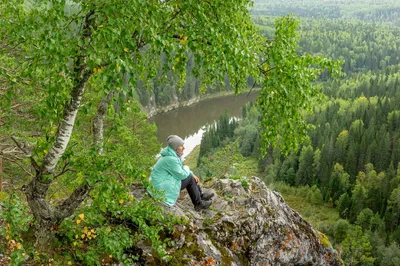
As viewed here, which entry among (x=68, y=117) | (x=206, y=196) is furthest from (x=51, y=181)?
(x=206, y=196)

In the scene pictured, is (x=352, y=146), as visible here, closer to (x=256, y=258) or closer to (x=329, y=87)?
(x=329, y=87)

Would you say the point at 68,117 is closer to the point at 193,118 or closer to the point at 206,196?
the point at 206,196

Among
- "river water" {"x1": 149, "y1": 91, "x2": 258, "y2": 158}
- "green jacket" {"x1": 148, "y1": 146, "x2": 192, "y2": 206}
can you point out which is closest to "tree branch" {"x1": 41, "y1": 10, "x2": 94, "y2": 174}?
"green jacket" {"x1": 148, "y1": 146, "x2": 192, "y2": 206}

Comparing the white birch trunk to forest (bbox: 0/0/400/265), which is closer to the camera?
forest (bbox: 0/0/400/265)

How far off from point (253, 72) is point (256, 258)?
18.6 ft

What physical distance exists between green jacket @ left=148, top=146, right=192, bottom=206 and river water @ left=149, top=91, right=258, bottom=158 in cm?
8623

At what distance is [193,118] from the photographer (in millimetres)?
125562

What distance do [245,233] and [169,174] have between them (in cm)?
261

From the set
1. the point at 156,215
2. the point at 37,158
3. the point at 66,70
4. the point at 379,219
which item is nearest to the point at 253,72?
the point at 66,70

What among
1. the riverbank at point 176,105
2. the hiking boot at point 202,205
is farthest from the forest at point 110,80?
the riverbank at point 176,105

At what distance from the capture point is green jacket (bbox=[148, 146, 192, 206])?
916 centimetres

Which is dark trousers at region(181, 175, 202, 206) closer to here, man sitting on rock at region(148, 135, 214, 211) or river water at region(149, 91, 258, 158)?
man sitting on rock at region(148, 135, 214, 211)

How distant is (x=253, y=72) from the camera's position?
6.26 meters

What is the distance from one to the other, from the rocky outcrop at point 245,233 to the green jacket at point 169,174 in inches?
17.5
